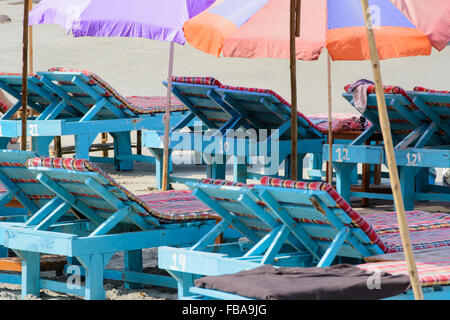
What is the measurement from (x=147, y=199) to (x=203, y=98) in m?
2.76

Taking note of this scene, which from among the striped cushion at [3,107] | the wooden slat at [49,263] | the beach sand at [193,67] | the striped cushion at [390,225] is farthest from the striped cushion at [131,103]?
the beach sand at [193,67]

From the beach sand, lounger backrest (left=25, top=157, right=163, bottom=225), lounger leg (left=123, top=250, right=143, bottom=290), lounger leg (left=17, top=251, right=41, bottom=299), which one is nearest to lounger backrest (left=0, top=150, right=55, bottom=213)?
lounger backrest (left=25, top=157, right=163, bottom=225)

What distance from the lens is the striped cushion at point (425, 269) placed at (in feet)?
15.3

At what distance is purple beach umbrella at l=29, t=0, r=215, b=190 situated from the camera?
8109 millimetres

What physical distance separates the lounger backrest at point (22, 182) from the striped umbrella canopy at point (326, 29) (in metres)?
2.01

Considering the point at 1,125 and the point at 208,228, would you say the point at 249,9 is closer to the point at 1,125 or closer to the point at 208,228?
the point at 208,228

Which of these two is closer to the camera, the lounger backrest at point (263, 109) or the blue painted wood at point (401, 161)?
the blue painted wood at point (401, 161)

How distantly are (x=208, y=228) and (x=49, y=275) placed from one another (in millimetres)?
1441

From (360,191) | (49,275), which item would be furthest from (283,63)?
(49,275)

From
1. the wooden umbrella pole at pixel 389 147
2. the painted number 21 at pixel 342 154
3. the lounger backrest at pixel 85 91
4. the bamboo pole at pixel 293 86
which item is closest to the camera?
the wooden umbrella pole at pixel 389 147

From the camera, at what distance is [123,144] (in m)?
11.8

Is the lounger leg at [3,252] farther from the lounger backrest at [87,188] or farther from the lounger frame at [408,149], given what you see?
the lounger frame at [408,149]

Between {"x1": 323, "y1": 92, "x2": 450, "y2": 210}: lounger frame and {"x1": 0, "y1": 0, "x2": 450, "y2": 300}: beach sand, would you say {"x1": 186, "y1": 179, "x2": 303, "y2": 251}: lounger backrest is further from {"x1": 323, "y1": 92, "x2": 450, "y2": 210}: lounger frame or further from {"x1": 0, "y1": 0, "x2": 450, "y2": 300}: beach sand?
{"x1": 0, "y1": 0, "x2": 450, "y2": 300}: beach sand

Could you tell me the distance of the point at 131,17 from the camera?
8211 mm
